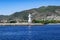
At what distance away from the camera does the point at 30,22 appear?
8431cm

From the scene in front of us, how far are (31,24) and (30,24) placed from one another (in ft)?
1.12

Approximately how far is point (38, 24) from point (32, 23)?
2.28m

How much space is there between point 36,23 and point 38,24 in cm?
139

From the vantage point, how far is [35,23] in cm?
8725

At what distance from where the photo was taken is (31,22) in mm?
84688

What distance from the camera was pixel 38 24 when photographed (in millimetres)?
84875

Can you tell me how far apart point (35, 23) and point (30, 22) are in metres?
3.44

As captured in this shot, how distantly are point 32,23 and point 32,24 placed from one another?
45cm

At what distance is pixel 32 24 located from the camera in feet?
274

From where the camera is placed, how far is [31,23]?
8394 centimetres

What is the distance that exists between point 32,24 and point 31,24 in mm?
419

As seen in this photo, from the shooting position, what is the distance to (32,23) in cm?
8394

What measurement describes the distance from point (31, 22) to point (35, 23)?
2.95 m
